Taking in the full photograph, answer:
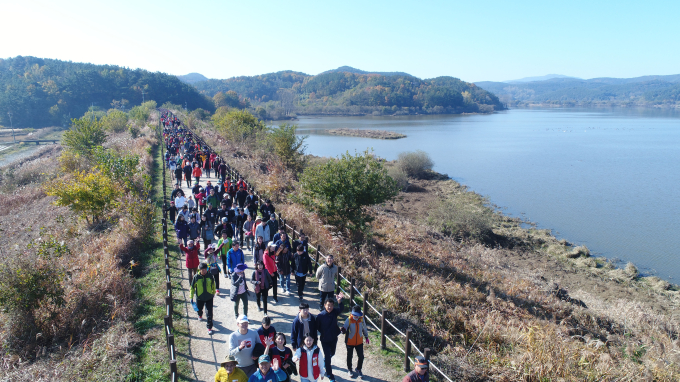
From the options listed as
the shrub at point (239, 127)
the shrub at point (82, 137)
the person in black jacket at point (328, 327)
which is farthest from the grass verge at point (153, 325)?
the shrub at point (239, 127)

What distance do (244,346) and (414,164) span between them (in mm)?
36467

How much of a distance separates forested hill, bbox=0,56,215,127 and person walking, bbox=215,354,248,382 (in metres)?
111

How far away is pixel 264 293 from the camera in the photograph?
8227 millimetres

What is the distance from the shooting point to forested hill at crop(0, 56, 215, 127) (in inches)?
3684

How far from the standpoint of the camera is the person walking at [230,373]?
501 centimetres

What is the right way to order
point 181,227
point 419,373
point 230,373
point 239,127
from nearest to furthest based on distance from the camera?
point 230,373
point 419,373
point 181,227
point 239,127

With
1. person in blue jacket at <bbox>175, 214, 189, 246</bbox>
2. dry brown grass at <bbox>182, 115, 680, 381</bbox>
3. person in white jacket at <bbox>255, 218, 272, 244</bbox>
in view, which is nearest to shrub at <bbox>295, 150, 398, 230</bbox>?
dry brown grass at <bbox>182, 115, 680, 381</bbox>

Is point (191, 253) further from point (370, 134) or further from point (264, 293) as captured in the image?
point (370, 134)

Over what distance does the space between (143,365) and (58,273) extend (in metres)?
3.41

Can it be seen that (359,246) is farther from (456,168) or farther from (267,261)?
(456,168)

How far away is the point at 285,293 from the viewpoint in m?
9.66

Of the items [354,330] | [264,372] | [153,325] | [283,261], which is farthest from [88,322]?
[354,330]

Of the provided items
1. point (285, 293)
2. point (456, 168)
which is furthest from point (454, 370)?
point (456, 168)

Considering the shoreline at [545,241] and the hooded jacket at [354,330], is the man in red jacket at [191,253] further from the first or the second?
the shoreline at [545,241]
